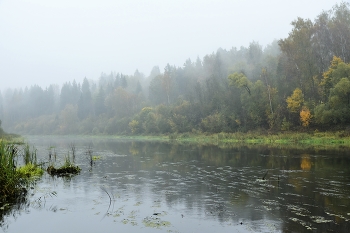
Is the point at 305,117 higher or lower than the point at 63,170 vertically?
higher

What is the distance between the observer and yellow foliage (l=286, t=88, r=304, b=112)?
203 ft

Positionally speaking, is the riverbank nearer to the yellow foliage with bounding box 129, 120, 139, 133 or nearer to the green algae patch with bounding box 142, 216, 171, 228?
the yellow foliage with bounding box 129, 120, 139, 133

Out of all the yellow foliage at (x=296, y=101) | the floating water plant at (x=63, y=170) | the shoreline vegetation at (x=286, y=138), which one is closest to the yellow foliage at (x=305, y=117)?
the shoreline vegetation at (x=286, y=138)

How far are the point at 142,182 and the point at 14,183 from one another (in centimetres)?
759

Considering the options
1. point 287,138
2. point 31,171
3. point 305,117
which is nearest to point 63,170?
point 31,171

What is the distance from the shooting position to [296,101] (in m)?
62.4

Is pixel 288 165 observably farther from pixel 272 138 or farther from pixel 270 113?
pixel 270 113

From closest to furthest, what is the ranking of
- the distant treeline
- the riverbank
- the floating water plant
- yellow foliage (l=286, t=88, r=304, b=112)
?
the floating water plant < the riverbank < the distant treeline < yellow foliage (l=286, t=88, r=304, b=112)

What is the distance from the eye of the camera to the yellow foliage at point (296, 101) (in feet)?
203

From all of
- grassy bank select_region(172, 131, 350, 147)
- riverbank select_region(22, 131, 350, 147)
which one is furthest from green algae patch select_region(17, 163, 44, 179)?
grassy bank select_region(172, 131, 350, 147)

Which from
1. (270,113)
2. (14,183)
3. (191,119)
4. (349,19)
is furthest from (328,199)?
(191,119)

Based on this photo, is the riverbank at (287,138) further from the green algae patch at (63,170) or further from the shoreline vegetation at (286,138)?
the green algae patch at (63,170)

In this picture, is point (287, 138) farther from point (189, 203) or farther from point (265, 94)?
point (189, 203)

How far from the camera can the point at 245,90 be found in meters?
78.1
